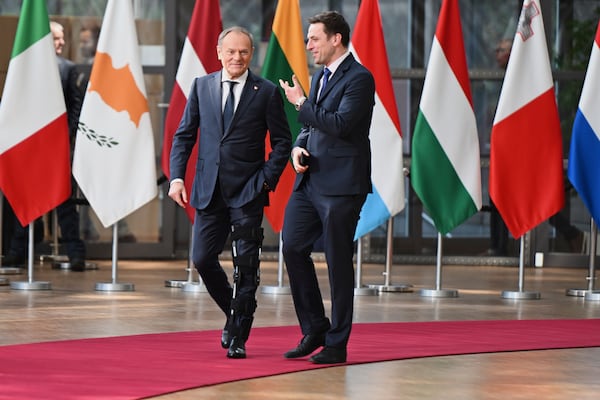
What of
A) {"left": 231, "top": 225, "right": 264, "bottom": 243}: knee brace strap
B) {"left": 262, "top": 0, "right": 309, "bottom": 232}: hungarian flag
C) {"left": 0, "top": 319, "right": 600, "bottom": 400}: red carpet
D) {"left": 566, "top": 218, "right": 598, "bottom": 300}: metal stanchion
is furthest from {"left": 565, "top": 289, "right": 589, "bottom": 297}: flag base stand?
{"left": 231, "top": 225, "right": 264, "bottom": 243}: knee brace strap

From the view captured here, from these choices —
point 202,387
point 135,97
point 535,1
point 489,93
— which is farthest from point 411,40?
point 202,387

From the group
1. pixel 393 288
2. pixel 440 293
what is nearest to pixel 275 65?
pixel 393 288

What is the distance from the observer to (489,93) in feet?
37.7

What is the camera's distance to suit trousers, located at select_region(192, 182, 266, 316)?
5137mm

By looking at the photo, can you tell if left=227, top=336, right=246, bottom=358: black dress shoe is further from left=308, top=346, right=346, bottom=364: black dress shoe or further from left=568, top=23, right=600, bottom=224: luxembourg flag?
left=568, top=23, right=600, bottom=224: luxembourg flag

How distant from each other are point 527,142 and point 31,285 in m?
3.34

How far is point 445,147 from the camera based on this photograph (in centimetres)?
829

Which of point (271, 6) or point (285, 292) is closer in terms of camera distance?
point (285, 292)

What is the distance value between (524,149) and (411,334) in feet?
8.51

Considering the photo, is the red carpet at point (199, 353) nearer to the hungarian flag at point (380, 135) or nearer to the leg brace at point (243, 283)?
the leg brace at point (243, 283)

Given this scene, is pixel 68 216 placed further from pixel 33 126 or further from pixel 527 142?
pixel 527 142

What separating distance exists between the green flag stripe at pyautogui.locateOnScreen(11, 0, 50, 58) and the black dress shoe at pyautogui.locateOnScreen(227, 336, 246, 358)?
3579 millimetres

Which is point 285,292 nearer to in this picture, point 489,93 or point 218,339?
point 218,339

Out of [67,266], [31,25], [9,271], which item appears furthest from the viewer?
[67,266]
